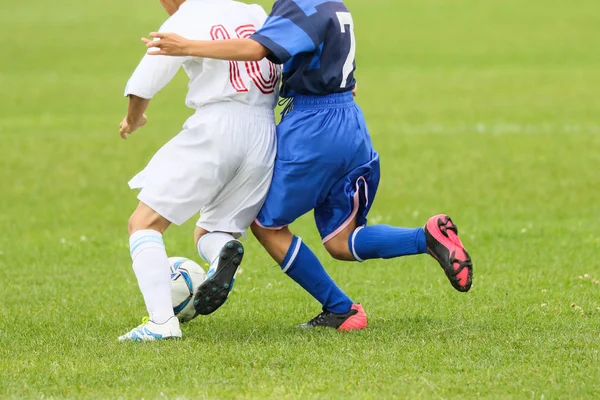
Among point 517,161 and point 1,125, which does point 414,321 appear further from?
point 1,125

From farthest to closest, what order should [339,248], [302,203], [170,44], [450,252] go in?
1. [339,248]
2. [302,203]
3. [450,252]
4. [170,44]

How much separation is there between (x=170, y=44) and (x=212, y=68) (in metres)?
0.52

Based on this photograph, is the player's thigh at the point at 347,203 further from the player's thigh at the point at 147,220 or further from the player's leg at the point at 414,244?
the player's thigh at the point at 147,220

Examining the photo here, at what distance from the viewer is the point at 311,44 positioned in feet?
18.7

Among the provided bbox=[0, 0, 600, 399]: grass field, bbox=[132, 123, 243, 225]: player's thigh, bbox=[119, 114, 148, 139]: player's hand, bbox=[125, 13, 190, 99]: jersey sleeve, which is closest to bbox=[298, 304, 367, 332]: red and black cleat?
bbox=[0, 0, 600, 399]: grass field

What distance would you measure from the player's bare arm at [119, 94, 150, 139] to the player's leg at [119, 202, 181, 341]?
0.54 metres

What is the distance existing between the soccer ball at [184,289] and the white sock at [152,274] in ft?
1.69

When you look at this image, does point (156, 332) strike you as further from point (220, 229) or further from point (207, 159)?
point (207, 159)

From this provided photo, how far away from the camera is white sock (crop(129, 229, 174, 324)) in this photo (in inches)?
230

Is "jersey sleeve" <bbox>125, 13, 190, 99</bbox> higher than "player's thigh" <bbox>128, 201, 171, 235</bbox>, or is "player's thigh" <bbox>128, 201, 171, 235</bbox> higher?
"jersey sleeve" <bbox>125, 13, 190, 99</bbox>

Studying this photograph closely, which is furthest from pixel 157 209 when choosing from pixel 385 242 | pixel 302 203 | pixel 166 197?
pixel 385 242

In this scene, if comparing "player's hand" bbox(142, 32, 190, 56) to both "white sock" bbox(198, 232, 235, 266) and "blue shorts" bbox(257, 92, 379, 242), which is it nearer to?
"blue shorts" bbox(257, 92, 379, 242)

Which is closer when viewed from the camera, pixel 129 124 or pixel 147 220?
pixel 147 220

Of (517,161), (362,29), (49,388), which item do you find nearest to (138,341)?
(49,388)
